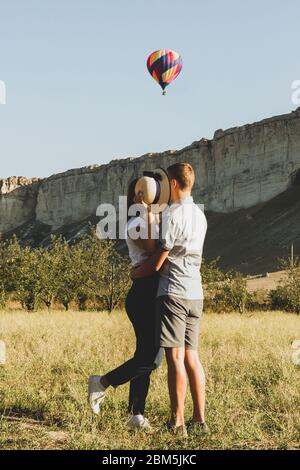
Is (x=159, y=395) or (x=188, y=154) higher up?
(x=188, y=154)

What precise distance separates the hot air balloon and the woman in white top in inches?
884

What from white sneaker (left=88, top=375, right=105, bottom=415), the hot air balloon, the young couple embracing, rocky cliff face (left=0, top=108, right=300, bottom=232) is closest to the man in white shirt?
the young couple embracing

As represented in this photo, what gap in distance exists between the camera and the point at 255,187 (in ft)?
239

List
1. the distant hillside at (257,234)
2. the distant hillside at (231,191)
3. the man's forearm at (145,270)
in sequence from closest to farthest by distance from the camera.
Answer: the man's forearm at (145,270) → the distant hillside at (257,234) → the distant hillside at (231,191)

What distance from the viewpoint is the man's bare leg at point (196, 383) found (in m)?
4.88

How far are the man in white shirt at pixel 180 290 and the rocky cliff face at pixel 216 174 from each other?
67015 mm

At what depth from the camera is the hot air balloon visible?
87.0 feet

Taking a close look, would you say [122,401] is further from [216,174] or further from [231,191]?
[216,174]

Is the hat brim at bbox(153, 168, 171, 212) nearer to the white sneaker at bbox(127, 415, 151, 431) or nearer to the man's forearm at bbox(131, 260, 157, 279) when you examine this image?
the man's forearm at bbox(131, 260, 157, 279)

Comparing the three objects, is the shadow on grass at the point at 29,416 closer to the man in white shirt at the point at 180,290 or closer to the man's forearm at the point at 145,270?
the man in white shirt at the point at 180,290

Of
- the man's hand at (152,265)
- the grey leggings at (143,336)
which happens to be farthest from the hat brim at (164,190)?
the grey leggings at (143,336)

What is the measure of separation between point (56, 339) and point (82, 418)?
4790 mm
